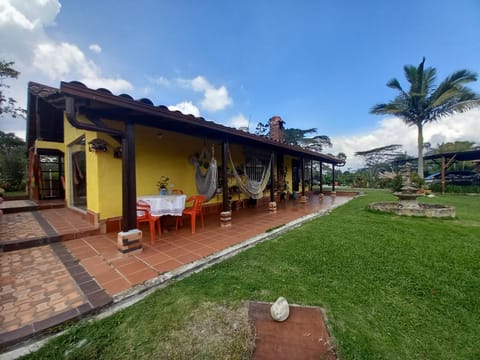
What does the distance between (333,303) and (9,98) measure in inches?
727

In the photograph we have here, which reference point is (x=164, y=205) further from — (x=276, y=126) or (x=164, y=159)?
(x=276, y=126)

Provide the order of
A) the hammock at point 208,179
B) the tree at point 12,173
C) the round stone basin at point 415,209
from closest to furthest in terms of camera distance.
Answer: the hammock at point 208,179 → the round stone basin at point 415,209 → the tree at point 12,173

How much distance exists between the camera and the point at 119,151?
13.0ft

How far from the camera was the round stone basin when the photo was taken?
5066 mm

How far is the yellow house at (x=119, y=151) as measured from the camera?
2.83m

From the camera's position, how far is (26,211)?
579cm

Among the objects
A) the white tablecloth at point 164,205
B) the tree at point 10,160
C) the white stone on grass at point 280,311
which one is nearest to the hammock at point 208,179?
the white tablecloth at point 164,205

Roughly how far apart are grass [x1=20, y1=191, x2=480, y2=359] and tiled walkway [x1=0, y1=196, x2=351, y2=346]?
32 centimetres

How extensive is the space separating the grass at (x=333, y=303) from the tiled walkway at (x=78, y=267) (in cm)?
32

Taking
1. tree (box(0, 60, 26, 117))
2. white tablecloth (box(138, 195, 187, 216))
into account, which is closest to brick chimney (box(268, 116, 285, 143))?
white tablecloth (box(138, 195, 187, 216))

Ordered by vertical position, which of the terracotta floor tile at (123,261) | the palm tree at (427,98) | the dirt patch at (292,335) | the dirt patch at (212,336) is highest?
the palm tree at (427,98)

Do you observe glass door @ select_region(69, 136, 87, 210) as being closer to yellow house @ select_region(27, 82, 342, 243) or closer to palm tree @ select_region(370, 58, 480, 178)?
yellow house @ select_region(27, 82, 342, 243)

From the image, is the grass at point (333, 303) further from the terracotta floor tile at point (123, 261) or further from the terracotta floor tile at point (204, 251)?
the terracotta floor tile at point (123, 261)

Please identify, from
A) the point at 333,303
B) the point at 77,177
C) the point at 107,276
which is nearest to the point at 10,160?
the point at 77,177
